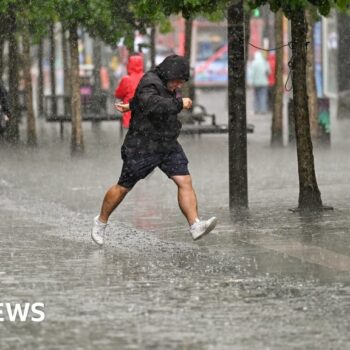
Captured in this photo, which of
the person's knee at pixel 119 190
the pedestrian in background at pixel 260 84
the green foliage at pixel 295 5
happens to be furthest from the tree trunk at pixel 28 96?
the person's knee at pixel 119 190

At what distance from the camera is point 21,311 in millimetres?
9273

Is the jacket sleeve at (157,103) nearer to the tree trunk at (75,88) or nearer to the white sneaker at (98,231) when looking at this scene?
the white sneaker at (98,231)

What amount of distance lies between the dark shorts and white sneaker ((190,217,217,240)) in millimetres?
494

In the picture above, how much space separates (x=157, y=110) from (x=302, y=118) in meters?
3.32

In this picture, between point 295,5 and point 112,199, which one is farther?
point 295,5

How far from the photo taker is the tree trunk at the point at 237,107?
50.4 feet

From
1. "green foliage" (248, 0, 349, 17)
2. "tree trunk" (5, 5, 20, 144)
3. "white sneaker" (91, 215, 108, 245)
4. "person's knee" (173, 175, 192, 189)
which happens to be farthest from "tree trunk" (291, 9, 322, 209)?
"tree trunk" (5, 5, 20, 144)

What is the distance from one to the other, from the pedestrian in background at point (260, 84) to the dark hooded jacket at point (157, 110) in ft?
92.9

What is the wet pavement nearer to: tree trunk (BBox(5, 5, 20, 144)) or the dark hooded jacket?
the dark hooded jacket

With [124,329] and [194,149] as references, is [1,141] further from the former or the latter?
[124,329]

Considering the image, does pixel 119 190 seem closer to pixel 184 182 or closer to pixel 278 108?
pixel 184 182

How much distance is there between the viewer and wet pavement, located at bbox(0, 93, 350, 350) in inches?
334

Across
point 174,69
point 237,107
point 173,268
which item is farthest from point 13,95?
point 173,268

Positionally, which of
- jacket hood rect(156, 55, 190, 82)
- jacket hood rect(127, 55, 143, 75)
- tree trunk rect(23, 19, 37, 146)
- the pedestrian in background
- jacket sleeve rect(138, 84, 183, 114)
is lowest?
the pedestrian in background
